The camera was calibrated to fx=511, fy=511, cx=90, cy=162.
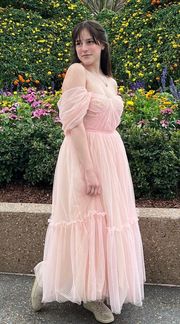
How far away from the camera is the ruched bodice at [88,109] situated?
2754 mm

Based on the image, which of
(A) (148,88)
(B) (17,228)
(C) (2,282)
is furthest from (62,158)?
(A) (148,88)

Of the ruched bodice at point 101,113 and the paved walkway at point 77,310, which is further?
the paved walkway at point 77,310

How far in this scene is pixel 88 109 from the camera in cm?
280

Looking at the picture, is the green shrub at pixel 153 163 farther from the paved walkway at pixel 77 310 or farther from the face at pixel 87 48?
the face at pixel 87 48

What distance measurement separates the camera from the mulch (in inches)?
151

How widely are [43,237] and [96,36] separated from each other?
4.87 ft

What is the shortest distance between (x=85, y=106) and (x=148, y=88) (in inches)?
157

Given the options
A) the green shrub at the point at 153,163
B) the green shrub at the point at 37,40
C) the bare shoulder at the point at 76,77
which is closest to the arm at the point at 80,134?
the bare shoulder at the point at 76,77

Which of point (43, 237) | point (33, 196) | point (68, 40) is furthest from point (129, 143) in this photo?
point (68, 40)

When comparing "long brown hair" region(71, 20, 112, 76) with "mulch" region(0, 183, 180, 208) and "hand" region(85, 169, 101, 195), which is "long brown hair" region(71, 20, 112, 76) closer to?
"hand" region(85, 169, 101, 195)

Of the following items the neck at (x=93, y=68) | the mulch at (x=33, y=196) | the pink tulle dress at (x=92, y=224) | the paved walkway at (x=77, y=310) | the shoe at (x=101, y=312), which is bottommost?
the paved walkway at (x=77, y=310)

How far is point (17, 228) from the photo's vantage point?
361cm

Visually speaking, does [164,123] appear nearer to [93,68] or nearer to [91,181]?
[93,68]

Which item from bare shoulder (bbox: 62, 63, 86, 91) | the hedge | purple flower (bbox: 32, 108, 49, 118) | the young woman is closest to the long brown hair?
the young woman
